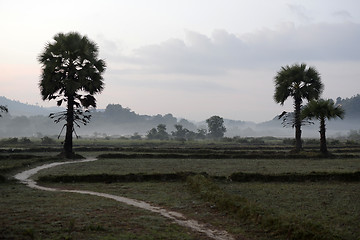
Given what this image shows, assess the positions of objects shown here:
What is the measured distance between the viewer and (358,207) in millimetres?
12406

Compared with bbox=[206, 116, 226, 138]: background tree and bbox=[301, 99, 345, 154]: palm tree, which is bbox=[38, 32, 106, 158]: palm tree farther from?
bbox=[206, 116, 226, 138]: background tree

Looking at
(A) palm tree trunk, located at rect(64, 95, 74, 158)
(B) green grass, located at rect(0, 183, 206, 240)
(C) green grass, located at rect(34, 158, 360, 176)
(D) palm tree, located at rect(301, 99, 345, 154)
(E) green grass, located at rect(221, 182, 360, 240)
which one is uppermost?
(D) palm tree, located at rect(301, 99, 345, 154)

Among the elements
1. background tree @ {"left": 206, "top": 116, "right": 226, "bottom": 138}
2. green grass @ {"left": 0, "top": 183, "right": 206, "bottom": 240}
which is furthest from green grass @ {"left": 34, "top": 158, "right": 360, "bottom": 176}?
background tree @ {"left": 206, "top": 116, "right": 226, "bottom": 138}

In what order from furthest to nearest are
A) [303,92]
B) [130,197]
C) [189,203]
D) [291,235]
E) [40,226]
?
[303,92]
[130,197]
[189,203]
[40,226]
[291,235]

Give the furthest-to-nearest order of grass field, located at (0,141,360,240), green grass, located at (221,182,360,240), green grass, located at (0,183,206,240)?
green grass, located at (221,182,360,240) → grass field, located at (0,141,360,240) → green grass, located at (0,183,206,240)

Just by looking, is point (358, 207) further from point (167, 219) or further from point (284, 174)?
point (284, 174)

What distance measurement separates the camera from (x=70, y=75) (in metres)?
33.8

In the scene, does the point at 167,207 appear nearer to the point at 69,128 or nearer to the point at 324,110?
the point at 69,128

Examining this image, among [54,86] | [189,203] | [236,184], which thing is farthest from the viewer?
[54,86]

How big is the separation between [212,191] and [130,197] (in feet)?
10.9

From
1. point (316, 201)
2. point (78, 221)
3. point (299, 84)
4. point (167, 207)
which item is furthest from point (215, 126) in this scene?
point (78, 221)

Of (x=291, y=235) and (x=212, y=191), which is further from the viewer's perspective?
(x=212, y=191)

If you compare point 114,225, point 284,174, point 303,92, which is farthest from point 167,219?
point 303,92

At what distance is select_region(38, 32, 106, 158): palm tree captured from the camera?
33125 millimetres
